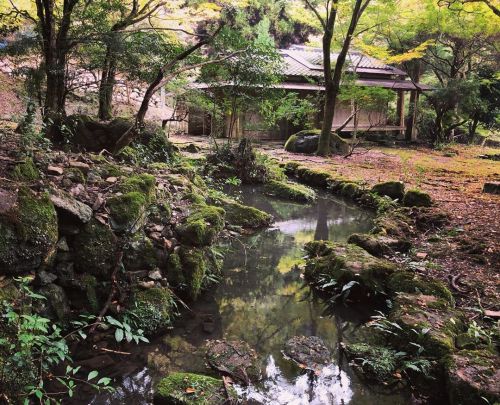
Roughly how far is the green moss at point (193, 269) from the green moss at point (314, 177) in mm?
8526

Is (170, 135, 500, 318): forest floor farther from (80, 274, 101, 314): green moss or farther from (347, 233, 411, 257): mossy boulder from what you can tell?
(80, 274, 101, 314): green moss

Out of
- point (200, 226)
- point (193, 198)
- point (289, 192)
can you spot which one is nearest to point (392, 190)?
point (289, 192)

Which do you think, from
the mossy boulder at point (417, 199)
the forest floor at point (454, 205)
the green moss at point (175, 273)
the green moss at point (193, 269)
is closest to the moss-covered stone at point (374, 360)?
the forest floor at point (454, 205)

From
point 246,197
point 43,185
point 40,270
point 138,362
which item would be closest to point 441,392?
point 138,362

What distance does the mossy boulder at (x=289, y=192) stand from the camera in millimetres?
11625

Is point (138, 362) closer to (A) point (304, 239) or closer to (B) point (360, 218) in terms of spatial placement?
(A) point (304, 239)

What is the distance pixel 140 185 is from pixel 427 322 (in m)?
3.82

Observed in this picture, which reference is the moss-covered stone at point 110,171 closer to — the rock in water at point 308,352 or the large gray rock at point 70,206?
the large gray rock at point 70,206

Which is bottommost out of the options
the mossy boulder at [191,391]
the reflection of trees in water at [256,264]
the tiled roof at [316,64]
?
the mossy boulder at [191,391]

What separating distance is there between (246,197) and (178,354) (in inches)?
297

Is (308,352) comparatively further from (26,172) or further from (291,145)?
(291,145)

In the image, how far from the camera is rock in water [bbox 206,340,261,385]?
3988 millimetres

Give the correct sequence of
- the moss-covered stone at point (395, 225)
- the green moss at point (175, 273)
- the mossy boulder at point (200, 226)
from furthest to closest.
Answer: the moss-covered stone at point (395, 225), the mossy boulder at point (200, 226), the green moss at point (175, 273)

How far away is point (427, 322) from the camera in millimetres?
4559
